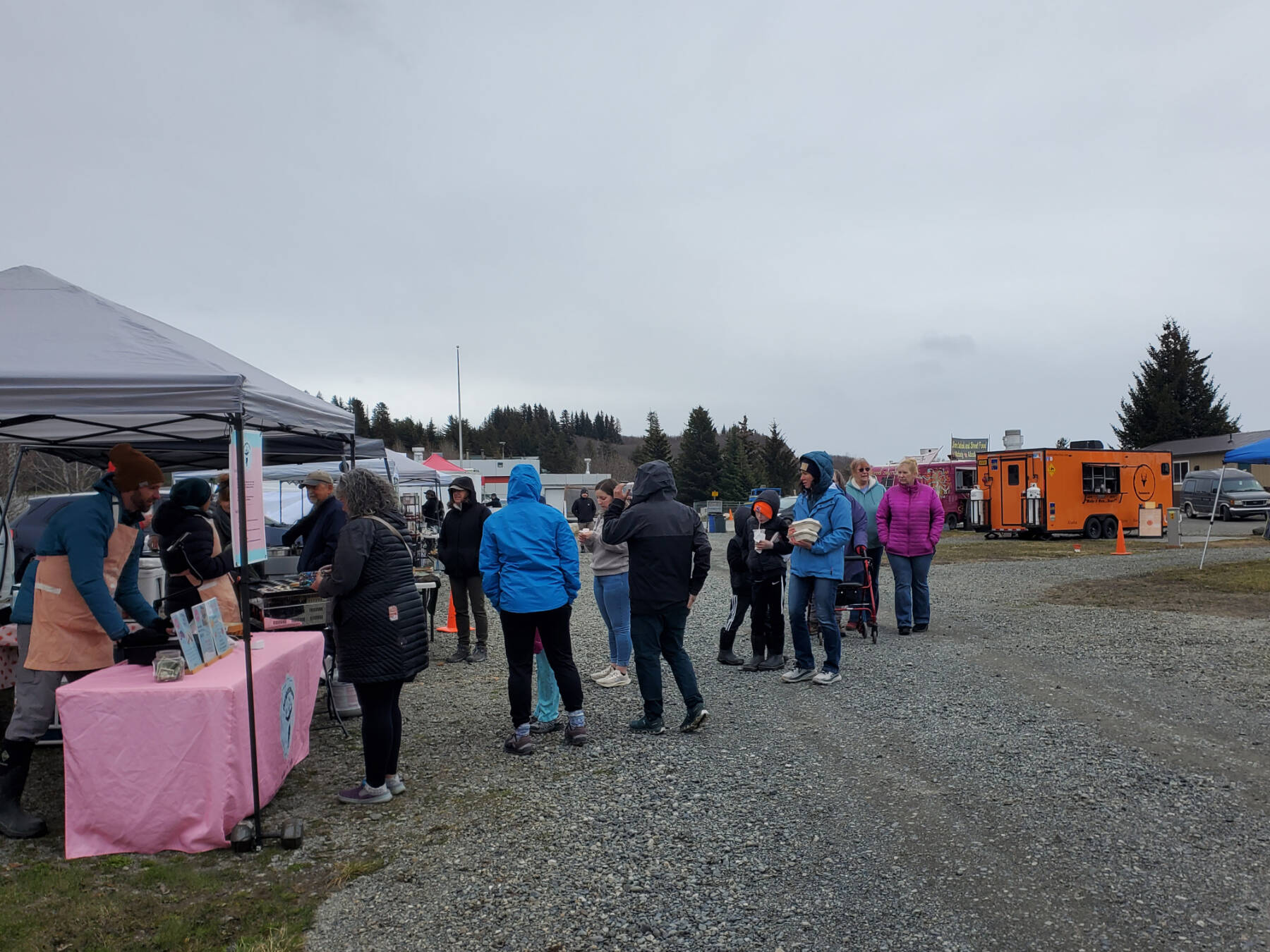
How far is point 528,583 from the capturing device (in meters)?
5.49

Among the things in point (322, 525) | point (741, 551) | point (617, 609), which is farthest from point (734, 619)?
point (322, 525)

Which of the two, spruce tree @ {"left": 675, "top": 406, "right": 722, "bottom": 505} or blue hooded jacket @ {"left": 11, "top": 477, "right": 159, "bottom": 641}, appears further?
spruce tree @ {"left": 675, "top": 406, "right": 722, "bottom": 505}

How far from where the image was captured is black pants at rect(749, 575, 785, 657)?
8.00 metres

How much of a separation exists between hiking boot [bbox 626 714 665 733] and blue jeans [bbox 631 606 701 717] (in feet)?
0.45

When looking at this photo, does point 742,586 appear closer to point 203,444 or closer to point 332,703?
point 332,703

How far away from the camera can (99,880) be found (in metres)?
3.81

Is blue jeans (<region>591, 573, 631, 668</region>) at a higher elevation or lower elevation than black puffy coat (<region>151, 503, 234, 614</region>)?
lower

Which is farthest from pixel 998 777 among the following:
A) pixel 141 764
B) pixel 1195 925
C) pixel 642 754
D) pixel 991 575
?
pixel 991 575

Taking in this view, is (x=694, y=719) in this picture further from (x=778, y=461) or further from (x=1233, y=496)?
(x=778, y=461)

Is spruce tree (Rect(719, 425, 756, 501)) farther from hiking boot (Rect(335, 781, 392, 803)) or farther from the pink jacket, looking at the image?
hiking boot (Rect(335, 781, 392, 803))

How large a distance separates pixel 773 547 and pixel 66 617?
514cm

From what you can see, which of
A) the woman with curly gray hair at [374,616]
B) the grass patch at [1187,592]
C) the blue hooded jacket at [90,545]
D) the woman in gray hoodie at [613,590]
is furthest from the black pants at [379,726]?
the grass patch at [1187,592]

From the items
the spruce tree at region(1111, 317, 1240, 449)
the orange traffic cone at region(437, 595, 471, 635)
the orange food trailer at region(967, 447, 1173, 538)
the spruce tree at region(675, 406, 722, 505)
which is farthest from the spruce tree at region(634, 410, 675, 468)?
the orange traffic cone at region(437, 595, 471, 635)

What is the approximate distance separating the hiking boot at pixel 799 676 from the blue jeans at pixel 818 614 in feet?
0.38
